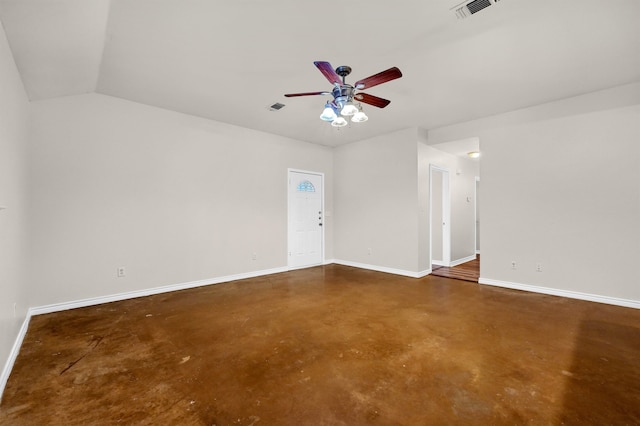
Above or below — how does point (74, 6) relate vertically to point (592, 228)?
above

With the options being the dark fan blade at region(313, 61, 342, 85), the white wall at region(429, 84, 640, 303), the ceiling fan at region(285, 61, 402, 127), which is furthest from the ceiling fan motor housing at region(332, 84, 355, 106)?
the white wall at region(429, 84, 640, 303)

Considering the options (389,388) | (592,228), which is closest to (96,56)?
(389,388)

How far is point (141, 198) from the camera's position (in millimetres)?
4094

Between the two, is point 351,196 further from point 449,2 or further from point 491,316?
point 449,2

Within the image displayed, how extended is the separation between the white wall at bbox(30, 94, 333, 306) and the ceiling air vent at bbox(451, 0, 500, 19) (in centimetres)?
390

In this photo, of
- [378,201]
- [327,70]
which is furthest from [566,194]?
[327,70]

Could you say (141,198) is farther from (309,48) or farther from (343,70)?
(343,70)

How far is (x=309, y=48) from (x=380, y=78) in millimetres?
769

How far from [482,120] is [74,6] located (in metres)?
5.34

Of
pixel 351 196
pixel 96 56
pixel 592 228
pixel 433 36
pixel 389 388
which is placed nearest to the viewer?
pixel 389 388

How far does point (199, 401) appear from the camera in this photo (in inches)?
71.6

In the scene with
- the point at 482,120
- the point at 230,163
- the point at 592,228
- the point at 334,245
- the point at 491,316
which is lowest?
the point at 491,316

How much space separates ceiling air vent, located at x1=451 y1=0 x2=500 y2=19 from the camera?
83.7 inches

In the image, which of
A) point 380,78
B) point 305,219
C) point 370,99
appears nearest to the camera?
point 380,78
